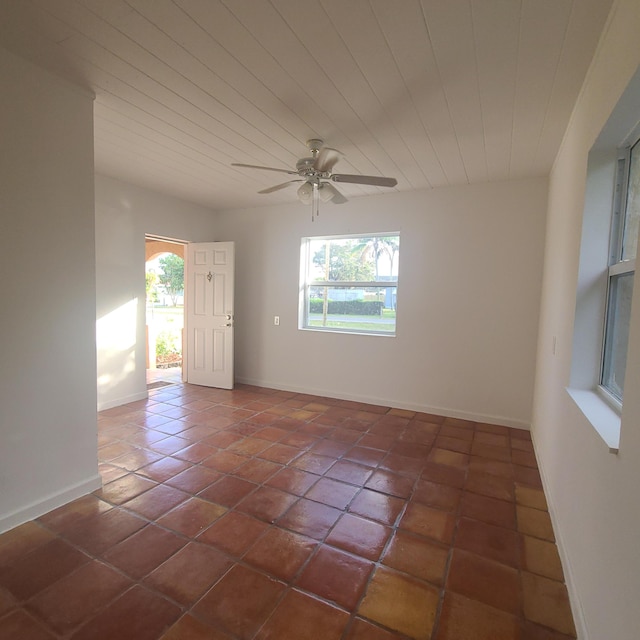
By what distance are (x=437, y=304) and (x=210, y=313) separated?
9.84 ft

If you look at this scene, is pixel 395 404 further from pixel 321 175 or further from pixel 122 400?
pixel 122 400

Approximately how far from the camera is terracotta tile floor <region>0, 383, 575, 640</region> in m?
1.43

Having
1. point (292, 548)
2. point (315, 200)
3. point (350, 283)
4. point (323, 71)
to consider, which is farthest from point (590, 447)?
point (350, 283)

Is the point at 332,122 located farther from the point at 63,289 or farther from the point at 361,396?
the point at 361,396

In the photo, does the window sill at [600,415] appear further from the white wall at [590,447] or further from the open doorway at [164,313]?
the open doorway at [164,313]

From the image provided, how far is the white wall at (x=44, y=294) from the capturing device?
72.7 inches

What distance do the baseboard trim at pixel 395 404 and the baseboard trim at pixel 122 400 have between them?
4.32 ft

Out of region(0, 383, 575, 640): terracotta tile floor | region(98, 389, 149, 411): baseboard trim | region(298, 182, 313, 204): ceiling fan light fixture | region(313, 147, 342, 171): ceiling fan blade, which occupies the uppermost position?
region(313, 147, 342, 171): ceiling fan blade

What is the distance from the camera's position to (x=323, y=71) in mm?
1868

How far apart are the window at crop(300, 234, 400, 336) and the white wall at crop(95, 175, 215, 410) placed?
6.36 ft

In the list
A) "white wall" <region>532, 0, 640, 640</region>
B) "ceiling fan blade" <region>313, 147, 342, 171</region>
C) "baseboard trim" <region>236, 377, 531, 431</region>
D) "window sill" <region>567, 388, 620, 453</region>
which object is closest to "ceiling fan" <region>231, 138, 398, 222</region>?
"ceiling fan blade" <region>313, 147, 342, 171</region>

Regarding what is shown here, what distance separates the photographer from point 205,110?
2.29 metres

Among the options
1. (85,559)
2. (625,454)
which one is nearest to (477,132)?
(625,454)

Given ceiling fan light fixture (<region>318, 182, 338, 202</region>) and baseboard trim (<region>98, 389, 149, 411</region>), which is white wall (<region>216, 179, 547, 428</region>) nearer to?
ceiling fan light fixture (<region>318, 182, 338, 202</region>)
